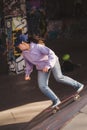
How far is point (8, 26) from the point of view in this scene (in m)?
12.5

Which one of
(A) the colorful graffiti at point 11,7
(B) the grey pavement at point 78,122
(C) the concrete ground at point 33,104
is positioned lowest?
(C) the concrete ground at point 33,104

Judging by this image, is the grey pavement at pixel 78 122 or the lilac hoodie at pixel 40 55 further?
the lilac hoodie at pixel 40 55

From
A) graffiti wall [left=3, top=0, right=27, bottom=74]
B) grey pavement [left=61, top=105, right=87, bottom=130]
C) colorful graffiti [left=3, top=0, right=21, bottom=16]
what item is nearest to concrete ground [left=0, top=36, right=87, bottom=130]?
grey pavement [left=61, top=105, right=87, bottom=130]

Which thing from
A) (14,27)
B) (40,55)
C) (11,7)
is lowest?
(14,27)

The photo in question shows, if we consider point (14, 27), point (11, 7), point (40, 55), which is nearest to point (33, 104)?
point (40, 55)

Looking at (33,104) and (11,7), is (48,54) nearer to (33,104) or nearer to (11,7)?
(33,104)

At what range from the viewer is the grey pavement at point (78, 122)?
342 cm

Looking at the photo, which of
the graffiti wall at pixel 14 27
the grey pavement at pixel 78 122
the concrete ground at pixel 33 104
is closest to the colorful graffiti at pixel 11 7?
the graffiti wall at pixel 14 27

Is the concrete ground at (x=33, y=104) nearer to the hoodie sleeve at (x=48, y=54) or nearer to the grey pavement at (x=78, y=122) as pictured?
the grey pavement at (x=78, y=122)

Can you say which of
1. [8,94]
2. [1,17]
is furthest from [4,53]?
[8,94]

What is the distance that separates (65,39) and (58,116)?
1410 cm

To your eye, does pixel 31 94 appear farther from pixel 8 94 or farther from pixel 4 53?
pixel 4 53

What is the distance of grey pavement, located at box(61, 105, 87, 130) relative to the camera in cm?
342

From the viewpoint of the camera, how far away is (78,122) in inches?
138
